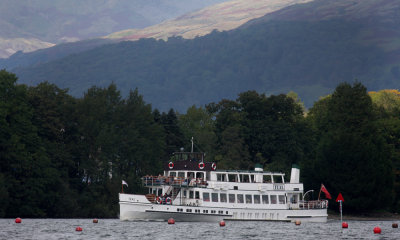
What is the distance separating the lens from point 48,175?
92.5m

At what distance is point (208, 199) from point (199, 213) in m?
2.31

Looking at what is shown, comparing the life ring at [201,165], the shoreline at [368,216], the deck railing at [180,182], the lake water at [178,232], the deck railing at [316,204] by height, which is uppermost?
the life ring at [201,165]

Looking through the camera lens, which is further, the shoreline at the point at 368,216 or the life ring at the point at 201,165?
the shoreline at the point at 368,216

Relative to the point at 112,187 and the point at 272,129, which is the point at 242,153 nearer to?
the point at 272,129

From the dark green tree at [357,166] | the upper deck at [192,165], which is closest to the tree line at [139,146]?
the dark green tree at [357,166]

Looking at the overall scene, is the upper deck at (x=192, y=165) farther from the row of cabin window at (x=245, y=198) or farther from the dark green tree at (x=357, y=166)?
the dark green tree at (x=357, y=166)

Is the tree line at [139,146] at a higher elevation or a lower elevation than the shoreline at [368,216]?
higher

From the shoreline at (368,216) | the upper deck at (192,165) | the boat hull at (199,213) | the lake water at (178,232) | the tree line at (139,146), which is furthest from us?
the shoreline at (368,216)

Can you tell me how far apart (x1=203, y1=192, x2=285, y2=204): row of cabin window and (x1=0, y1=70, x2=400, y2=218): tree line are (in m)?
22.6

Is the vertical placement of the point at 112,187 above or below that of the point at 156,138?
below

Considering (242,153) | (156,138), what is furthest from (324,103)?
(156,138)

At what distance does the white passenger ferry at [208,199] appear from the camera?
7669 cm

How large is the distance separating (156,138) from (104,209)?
1927 cm

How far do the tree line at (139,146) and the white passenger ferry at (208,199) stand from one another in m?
18.5
